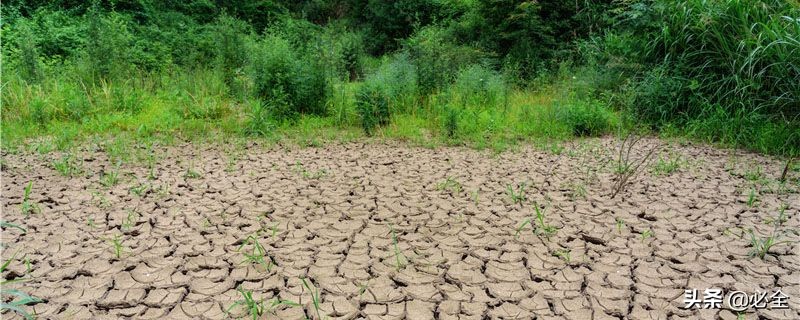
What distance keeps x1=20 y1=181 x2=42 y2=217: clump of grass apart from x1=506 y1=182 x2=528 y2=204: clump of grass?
331 cm

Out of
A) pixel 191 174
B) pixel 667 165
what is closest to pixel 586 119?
pixel 667 165

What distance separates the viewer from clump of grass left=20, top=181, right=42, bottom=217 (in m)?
3.40

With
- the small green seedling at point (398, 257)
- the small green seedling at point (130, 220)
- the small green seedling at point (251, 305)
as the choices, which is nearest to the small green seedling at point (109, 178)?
the small green seedling at point (130, 220)

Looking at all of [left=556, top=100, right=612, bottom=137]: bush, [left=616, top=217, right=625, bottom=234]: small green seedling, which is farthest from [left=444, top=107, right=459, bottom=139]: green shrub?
[left=616, top=217, right=625, bottom=234]: small green seedling

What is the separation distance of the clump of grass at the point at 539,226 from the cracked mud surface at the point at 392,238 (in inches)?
1.1

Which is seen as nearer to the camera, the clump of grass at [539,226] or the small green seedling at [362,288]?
the small green seedling at [362,288]

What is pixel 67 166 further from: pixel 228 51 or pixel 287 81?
pixel 228 51

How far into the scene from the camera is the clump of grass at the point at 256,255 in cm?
275

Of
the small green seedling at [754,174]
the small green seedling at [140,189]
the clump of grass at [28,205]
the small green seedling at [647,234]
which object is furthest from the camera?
the small green seedling at [754,174]

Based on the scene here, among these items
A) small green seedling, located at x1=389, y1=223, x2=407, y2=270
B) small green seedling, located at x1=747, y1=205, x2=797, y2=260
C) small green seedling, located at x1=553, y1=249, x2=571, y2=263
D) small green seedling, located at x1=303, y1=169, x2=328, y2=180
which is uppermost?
small green seedling, located at x1=747, y1=205, x2=797, y2=260

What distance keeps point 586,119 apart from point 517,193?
7.85ft

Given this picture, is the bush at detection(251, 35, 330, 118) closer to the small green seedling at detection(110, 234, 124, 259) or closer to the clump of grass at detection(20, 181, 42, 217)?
the clump of grass at detection(20, 181, 42, 217)

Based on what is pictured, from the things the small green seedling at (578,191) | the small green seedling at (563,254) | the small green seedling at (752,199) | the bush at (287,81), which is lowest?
the small green seedling at (563,254)

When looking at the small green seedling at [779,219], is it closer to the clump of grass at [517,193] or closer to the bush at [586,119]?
the clump of grass at [517,193]
